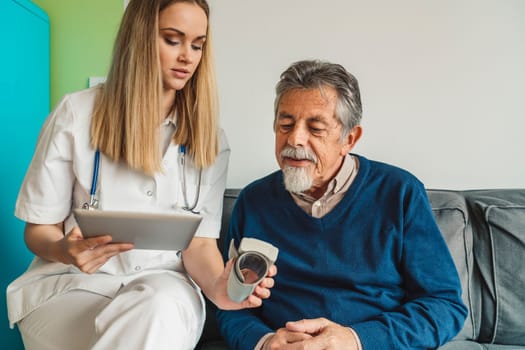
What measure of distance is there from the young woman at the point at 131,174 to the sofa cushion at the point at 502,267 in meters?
0.86

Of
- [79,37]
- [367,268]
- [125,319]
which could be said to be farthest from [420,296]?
[79,37]

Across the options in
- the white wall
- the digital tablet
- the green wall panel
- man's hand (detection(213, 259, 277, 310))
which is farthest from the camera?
the green wall panel

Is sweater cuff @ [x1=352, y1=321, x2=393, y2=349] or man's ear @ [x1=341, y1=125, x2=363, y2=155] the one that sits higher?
man's ear @ [x1=341, y1=125, x2=363, y2=155]

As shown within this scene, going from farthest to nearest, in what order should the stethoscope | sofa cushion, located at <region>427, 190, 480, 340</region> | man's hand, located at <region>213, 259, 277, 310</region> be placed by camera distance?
sofa cushion, located at <region>427, 190, 480, 340</region>
the stethoscope
man's hand, located at <region>213, 259, 277, 310</region>

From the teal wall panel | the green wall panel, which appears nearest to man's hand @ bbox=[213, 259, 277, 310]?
the teal wall panel

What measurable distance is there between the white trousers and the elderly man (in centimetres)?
23

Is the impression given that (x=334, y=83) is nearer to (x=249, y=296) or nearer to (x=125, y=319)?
(x=249, y=296)

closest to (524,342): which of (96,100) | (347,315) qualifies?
(347,315)

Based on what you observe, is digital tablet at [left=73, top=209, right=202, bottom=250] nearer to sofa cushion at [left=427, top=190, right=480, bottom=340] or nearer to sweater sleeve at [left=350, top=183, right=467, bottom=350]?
sweater sleeve at [left=350, top=183, right=467, bottom=350]

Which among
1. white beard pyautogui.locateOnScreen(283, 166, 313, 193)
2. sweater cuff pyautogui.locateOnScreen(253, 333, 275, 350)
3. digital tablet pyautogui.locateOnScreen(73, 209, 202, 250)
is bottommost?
sweater cuff pyautogui.locateOnScreen(253, 333, 275, 350)

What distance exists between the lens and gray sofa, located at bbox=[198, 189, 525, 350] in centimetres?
164

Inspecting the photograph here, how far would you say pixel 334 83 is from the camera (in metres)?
1.46

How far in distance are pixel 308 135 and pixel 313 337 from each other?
0.54m

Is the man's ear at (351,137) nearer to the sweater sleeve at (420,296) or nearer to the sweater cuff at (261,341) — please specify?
the sweater sleeve at (420,296)
